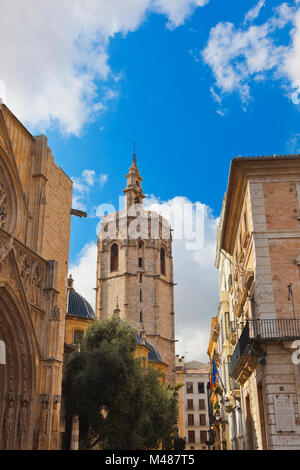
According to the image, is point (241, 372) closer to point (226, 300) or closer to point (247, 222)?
point (247, 222)

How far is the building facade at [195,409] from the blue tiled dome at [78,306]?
39.1 m

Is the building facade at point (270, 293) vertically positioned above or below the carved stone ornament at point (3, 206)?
below

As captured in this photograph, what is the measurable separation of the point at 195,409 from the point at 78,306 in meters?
46.8

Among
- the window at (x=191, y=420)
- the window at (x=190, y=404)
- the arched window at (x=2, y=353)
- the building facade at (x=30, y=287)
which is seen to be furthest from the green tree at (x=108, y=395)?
the window at (x=190, y=404)

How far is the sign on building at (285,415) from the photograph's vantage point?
46.4 feet

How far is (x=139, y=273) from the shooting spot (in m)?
64.8

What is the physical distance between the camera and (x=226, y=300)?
98.4ft

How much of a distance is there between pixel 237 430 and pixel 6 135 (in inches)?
705

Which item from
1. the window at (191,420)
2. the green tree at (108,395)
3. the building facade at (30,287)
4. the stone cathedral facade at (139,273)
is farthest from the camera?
the window at (191,420)

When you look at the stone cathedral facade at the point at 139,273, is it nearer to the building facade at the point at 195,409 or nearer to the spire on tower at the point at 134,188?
the spire on tower at the point at 134,188

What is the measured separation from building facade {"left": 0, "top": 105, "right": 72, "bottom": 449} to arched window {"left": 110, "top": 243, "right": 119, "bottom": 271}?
44.2 metres

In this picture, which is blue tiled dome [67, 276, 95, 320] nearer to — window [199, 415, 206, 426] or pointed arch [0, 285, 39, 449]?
pointed arch [0, 285, 39, 449]

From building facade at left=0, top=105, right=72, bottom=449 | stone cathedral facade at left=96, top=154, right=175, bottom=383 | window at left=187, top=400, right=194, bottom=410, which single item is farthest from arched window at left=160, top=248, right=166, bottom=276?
Result: building facade at left=0, top=105, right=72, bottom=449

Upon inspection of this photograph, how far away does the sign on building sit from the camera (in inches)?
557
